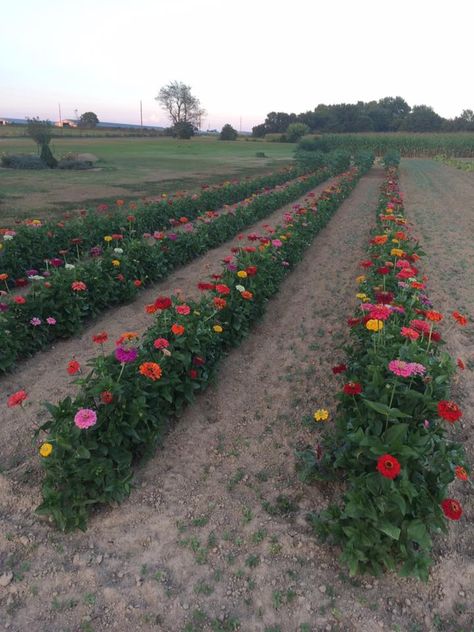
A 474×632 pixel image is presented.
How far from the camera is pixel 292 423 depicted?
4.00m

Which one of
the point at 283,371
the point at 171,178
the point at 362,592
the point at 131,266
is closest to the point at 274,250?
the point at 131,266

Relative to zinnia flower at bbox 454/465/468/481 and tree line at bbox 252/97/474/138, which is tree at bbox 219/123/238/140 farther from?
zinnia flower at bbox 454/465/468/481

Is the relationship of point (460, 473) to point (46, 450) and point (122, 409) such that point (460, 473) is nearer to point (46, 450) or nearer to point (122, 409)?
point (122, 409)

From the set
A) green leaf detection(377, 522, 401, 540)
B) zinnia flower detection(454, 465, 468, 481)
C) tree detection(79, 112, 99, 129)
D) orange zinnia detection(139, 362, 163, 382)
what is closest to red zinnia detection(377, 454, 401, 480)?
green leaf detection(377, 522, 401, 540)

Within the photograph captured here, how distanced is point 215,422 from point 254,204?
974cm

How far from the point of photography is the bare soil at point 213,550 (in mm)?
2396

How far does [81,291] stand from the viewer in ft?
18.4

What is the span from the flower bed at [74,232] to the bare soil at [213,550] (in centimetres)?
330

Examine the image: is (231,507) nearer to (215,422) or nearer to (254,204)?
(215,422)

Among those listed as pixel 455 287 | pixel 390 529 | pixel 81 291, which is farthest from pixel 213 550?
pixel 455 287

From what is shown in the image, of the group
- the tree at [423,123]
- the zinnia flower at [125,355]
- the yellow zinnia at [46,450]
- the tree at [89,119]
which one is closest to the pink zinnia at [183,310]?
the zinnia flower at [125,355]

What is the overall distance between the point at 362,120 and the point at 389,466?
86566 mm

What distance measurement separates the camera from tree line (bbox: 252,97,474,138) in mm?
75250

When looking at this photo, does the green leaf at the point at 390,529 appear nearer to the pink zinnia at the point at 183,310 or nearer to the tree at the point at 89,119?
the pink zinnia at the point at 183,310
